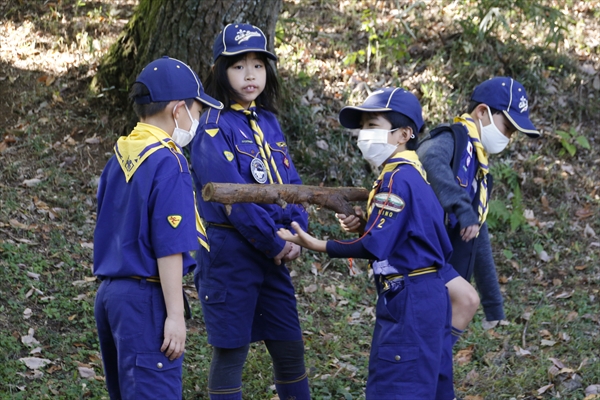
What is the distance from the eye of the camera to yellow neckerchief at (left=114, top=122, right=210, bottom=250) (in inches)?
131

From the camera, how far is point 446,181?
4.33 m

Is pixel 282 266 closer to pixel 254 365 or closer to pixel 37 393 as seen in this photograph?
pixel 254 365

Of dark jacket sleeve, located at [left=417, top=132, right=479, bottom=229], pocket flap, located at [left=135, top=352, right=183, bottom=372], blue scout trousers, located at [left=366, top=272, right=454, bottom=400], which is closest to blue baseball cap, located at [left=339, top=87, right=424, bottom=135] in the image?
dark jacket sleeve, located at [left=417, top=132, right=479, bottom=229]

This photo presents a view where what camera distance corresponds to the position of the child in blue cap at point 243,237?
4160mm

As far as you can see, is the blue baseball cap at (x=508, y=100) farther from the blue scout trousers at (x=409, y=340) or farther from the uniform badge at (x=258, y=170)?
the uniform badge at (x=258, y=170)

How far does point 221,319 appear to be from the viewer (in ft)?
13.6

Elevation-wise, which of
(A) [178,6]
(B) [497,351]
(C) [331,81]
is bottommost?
(B) [497,351]

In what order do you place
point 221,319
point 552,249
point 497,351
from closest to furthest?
1. point 221,319
2. point 497,351
3. point 552,249

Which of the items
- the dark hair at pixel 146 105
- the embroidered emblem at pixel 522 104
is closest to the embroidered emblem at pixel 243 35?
the dark hair at pixel 146 105

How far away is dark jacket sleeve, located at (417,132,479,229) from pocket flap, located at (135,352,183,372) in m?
1.90

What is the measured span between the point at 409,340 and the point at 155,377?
4.22 ft

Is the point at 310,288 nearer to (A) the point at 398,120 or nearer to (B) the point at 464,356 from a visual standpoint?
(B) the point at 464,356

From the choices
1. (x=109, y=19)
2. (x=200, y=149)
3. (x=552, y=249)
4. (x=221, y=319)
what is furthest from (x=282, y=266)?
(x=109, y=19)

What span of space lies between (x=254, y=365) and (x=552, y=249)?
409 centimetres
